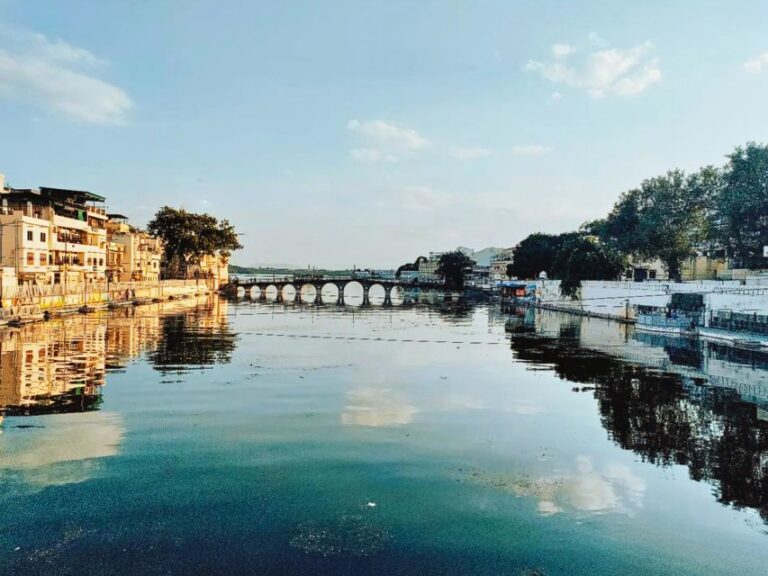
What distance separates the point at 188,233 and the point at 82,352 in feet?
291

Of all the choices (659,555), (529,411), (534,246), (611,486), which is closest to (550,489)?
(611,486)

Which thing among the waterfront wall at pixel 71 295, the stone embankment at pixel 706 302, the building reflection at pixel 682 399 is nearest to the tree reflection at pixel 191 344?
the waterfront wall at pixel 71 295

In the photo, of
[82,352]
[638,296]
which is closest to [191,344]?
[82,352]

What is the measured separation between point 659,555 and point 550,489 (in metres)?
3.59

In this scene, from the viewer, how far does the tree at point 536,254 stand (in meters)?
138

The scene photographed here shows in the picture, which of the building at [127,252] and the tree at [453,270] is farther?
the tree at [453,270]

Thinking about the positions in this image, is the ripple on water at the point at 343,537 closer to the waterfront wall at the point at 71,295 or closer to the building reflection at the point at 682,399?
the building reflection at the point at 682,399

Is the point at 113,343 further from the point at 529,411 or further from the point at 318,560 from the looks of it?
the point at 318,560

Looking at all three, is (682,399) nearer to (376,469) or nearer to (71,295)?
(376,469)

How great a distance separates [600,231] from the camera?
310 feet

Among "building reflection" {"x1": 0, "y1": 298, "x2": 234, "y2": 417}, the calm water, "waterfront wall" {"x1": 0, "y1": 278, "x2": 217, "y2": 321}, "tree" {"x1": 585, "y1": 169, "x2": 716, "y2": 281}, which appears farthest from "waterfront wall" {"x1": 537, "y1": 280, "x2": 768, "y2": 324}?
"waterfront wall" {"x1": 0, "y1": 278, "x2": 217, "y2": 321}

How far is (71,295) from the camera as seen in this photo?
6781 centimetres

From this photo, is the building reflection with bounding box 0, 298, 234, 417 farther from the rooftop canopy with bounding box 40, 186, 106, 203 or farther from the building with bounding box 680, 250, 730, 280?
the building with bounding box 680, 250, 730, 280

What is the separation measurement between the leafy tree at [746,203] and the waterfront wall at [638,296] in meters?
13.8
